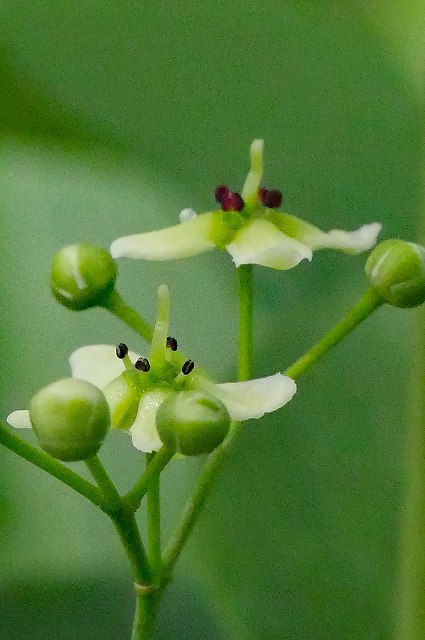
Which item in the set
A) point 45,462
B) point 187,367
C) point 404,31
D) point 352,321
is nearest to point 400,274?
point 352,321

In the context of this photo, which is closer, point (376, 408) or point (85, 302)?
point (85, 302)

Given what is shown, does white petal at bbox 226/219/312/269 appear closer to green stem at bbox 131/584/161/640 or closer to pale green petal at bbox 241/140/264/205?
pale green petal at bbox 241/140/264/205

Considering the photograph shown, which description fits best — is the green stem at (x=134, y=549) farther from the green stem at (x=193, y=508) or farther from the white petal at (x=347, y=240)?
the white petal at (x=347, y=240)

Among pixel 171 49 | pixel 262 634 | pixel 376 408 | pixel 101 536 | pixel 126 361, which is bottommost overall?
pixel 262 634

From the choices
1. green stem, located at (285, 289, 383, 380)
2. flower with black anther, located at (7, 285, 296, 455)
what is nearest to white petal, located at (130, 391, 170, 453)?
flower with black anther, located at (7, 285, 296, 455)

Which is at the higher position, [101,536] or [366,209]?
[366,209]

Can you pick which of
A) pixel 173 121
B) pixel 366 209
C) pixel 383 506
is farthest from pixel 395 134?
pixel 383 506

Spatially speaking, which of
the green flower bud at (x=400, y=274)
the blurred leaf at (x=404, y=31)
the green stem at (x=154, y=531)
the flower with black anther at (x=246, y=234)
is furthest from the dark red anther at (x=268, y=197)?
the blurred leaf at (x=404, y=31)

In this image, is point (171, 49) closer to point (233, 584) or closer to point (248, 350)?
point (248, 350)
